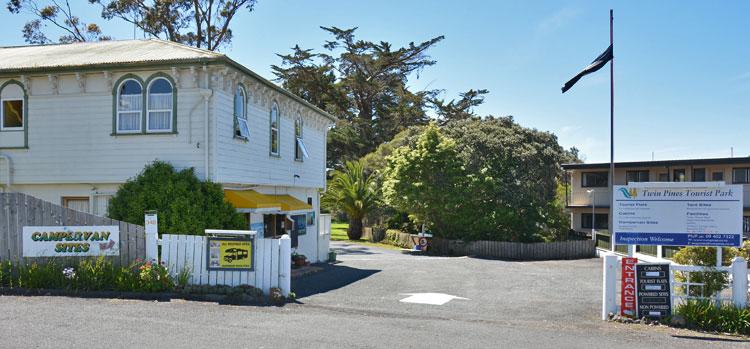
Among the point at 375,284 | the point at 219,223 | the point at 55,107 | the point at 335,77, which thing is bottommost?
the point at 375,284

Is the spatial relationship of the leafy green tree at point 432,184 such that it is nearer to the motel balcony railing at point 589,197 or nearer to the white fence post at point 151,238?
the motel balcony railing at point 589,197

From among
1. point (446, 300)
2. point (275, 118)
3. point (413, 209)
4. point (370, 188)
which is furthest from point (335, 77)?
point (446, 300)

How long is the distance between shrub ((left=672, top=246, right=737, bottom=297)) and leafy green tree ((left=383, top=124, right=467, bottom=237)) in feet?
54.9

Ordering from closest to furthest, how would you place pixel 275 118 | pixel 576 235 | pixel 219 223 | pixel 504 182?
pixel 219 223
pixel 275 118
pixel 504 182
pixel 576 235

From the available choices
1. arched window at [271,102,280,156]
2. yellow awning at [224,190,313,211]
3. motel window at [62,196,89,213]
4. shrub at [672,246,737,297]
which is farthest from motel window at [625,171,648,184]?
motel window at [62,196,89,213]

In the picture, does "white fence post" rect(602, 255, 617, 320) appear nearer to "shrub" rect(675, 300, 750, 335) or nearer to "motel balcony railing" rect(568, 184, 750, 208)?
"shrub" rect(675, 300, 750, 335)

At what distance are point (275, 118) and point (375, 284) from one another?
6.63 m

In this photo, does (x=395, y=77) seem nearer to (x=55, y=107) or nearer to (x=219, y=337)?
(x=55, y=107)

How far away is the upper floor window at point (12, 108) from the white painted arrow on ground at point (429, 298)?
11719mm

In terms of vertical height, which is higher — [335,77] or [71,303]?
[335,77]

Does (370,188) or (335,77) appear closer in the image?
(370,188)

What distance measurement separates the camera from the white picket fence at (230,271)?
12586mm

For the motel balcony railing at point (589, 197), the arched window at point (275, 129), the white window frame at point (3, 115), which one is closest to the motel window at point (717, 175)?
the motel balcony railing at point (589, 197)

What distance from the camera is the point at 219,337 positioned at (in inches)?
349
